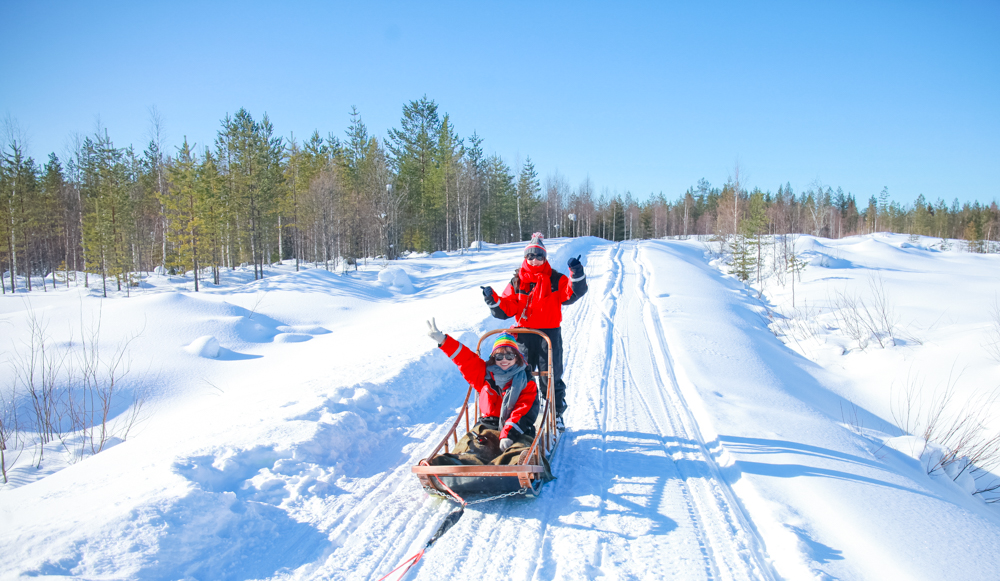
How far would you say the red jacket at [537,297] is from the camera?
530cm

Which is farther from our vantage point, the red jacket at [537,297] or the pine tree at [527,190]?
the pine tree at [527,190]

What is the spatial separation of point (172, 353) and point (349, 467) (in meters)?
8.53

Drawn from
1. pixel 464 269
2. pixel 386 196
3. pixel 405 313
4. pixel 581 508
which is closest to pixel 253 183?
pixel 386 196

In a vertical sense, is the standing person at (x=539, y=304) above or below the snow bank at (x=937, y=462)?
above

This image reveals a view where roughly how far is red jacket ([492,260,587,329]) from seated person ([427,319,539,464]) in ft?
1.76

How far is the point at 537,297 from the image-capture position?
534 centimetres

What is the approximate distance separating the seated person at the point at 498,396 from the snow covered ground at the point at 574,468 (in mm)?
545

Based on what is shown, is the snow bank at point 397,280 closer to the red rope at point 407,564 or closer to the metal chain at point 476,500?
the metal chain at point 476,500

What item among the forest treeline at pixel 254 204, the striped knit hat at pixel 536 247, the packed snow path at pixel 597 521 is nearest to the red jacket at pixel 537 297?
the striped knit hat at pixel 536 247

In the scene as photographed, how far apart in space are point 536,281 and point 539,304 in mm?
272

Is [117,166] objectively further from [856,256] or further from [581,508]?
[856,256]

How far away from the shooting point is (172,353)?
34.7 ft

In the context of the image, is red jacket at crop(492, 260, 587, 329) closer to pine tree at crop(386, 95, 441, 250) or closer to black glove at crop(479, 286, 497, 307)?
black glove at crop(479, 286, 497, 307)

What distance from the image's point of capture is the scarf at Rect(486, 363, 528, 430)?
15.4 ft
